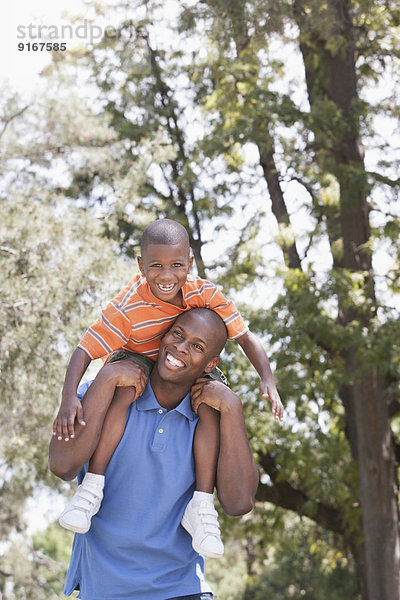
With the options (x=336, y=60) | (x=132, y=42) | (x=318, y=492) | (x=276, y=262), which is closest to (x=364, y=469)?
(x=318, y=492)

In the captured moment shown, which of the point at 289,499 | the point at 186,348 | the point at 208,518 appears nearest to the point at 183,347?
the point at 186,348

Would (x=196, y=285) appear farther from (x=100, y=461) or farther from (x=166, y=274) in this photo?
(x=100, y=461)

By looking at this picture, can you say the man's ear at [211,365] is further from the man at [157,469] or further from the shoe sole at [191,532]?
the shoe sole at [191,532]

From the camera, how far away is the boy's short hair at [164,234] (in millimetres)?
2838

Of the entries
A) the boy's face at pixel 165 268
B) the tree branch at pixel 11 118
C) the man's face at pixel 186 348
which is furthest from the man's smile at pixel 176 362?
the tree branch at pixel 11 118

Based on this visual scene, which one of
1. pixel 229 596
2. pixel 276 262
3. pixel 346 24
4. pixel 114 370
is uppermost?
pixel 346 24

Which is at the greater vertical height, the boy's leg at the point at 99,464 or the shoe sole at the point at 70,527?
the boy's leg at the point at 99,464

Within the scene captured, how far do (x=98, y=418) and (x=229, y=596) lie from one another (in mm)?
18156

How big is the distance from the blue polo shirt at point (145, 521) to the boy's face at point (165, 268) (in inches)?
15.4

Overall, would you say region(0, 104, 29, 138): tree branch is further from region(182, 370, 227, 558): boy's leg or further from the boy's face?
region(182, 370, 227, 558): boy's leg

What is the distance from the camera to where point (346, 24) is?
10133 millimetres

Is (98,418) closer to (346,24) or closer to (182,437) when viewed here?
(182,437)

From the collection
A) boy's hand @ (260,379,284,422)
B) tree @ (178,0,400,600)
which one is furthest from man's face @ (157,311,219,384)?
tree @ (178,0,400,600)

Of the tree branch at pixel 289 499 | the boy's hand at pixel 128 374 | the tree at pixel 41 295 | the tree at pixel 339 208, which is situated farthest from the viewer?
the tree branch at pixel 289 499
